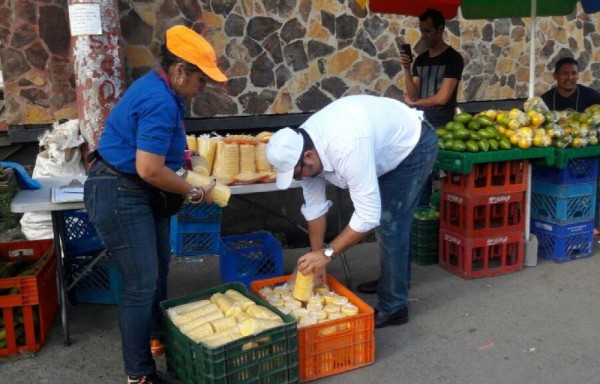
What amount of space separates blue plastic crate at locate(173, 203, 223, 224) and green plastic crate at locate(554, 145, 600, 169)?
2995mm

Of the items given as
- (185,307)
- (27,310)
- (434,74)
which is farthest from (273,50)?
(27,310)

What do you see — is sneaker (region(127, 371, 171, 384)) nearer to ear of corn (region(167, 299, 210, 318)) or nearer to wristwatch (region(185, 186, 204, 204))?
ear of corn (region(167, 299, 210, 318))

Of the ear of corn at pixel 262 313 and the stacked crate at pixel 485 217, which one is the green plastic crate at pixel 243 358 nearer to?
the ear of corn at pixel 262 313

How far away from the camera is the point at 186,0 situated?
5.98 meters

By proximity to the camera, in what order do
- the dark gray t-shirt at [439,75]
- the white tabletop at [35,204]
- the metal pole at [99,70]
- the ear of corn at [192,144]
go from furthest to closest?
the dark gray t-shirt at [439,75], the metal pole at [99,70], the ear of corn at [192,144], the white tabletop at [35,204]

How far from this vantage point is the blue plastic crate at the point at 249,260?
15.3ft

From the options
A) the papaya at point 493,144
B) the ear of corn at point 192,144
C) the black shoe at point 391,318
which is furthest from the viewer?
the ear of corn at point 192,144

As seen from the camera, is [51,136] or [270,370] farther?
[51,136]

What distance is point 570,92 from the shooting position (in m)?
6.02

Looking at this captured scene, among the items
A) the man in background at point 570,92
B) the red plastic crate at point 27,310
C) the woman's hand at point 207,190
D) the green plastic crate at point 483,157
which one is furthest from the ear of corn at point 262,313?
the man in background at point 570,92

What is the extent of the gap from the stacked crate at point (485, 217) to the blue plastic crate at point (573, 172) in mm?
373

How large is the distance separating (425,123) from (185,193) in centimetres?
171

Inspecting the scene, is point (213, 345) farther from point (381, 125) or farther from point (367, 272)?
point (367, 272)

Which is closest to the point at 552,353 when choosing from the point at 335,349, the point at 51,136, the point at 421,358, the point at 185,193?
the point at 421,358
